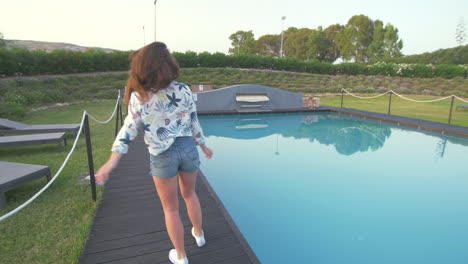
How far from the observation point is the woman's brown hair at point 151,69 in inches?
58.8

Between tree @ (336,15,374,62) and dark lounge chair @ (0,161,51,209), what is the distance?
160ft

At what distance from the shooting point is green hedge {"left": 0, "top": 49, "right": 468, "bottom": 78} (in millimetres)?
15672

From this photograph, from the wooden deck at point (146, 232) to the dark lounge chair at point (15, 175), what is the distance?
2.75 ft

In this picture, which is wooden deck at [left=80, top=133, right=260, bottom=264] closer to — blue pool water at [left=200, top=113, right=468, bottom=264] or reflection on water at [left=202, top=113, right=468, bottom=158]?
blue pool water at [left=200, top=113, right=468, bottom=264]

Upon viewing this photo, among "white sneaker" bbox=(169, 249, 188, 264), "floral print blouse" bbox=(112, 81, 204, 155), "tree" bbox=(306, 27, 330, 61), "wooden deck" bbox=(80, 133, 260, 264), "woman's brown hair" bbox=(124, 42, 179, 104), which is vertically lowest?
"wooden deck" bbox=(80, 133, 260, 264)

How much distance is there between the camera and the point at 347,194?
411 centimetres

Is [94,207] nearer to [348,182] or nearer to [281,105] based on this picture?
[348,182]

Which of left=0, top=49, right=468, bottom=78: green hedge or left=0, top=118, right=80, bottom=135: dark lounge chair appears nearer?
left=0, top=118, right=80, bottom=135: dark lounge chair

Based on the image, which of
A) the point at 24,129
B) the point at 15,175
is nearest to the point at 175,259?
the point at 15,175

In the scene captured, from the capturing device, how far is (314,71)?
85.3 ft

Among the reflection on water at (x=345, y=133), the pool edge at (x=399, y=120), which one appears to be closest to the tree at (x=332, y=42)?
the pool edge at (x=399, y=120)

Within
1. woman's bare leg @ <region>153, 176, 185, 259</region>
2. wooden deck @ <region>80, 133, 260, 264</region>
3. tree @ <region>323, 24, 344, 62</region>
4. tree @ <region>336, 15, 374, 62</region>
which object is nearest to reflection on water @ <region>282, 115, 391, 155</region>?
wooden deck @ <region>80, 133, 260, 264</region>

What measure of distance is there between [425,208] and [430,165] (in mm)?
2251

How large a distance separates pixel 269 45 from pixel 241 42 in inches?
350
